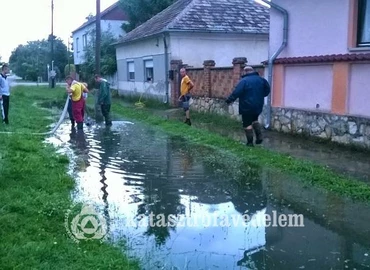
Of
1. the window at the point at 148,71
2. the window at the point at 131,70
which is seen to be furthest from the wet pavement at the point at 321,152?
the window at the point at 131,70

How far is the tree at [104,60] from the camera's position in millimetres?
33844

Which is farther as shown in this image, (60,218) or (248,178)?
(248,178)

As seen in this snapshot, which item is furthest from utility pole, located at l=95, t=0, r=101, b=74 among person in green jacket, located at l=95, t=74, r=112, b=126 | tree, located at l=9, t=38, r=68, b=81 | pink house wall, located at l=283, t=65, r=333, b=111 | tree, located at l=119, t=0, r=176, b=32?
tree, located at l=9, t=38, r=68, b=81

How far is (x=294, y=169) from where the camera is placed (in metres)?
8.39

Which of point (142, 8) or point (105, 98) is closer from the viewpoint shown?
point (105, 98)

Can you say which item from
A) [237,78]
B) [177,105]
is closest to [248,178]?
[237,78]

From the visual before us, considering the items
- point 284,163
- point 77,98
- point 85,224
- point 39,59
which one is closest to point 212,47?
point 77,98

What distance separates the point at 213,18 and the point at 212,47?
150cm

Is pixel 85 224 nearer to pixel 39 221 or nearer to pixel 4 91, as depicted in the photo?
pixel 39 221

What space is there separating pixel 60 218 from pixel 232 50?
18.4 m

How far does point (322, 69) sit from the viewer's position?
11.7 meters

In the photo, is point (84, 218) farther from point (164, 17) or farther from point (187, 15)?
point (164, 17)

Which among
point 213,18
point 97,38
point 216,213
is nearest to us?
point 216,213

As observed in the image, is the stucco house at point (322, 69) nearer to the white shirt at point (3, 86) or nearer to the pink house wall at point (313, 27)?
the pink house wall at point (313, 27)
